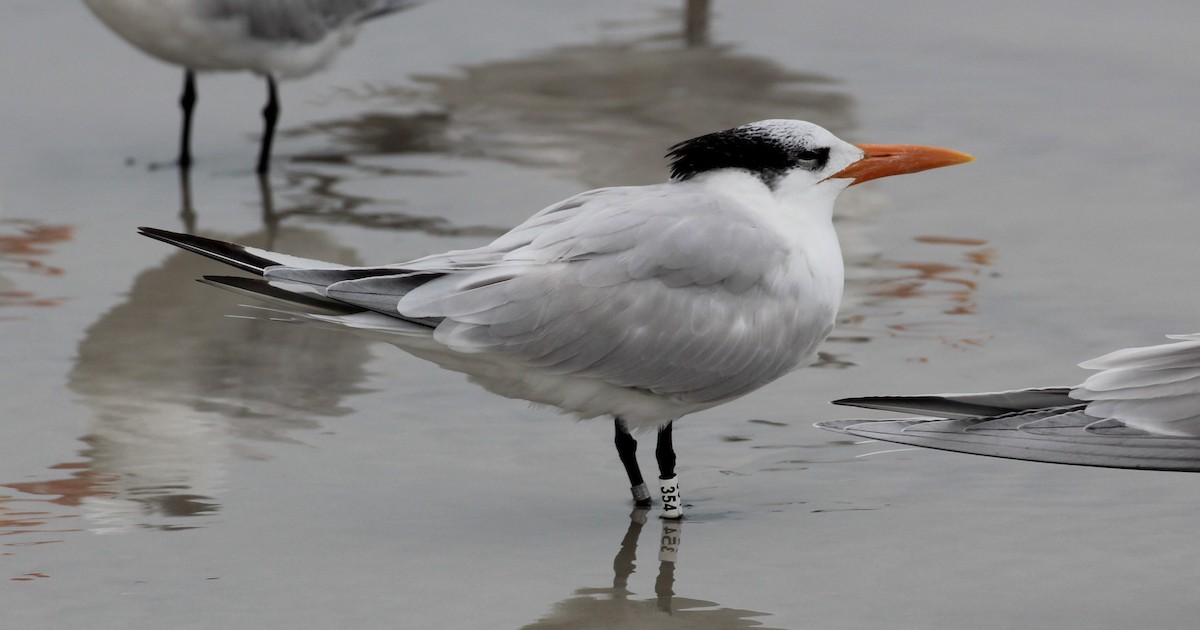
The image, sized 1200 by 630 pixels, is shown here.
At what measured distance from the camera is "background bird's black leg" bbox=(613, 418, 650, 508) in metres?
4.41

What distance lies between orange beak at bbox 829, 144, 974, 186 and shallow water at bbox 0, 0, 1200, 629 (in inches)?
29.4

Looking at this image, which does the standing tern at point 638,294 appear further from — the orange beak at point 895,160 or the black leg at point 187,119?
the black leg at point 187,119

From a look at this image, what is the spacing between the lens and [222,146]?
8234mm

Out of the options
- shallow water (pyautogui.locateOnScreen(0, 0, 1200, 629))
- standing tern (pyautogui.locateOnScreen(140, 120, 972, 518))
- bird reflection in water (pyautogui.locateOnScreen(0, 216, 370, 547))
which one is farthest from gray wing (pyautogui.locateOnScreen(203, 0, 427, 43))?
standing tern (pyautogui.locateOnScreen(140, 120, 972, 518))

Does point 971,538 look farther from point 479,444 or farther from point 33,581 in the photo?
point 33,581

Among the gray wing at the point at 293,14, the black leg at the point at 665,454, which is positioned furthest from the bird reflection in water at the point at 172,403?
Answer: the gray wing at the point at 293,14

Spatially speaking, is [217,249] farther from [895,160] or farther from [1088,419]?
[1088,419]

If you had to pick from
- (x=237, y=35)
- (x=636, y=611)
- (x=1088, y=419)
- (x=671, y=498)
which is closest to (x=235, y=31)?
(x=237, y=35)

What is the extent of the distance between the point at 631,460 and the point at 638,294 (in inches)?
18.2

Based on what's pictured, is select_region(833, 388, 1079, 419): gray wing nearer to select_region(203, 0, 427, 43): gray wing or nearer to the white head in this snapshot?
the white head

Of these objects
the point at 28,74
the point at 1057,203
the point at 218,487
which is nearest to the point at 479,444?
the point at 218,487

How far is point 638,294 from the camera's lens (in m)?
4.19

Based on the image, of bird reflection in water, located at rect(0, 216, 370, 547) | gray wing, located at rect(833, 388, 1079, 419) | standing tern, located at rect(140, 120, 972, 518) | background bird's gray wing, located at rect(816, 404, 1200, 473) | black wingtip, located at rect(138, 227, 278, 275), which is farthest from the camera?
bird reflection in water, located at rect(0, 216, 370, 547)

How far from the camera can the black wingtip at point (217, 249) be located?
3879 millimetres
